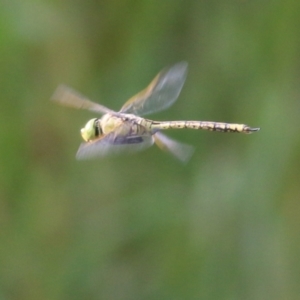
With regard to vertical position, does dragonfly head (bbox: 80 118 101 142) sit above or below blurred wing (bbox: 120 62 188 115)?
below

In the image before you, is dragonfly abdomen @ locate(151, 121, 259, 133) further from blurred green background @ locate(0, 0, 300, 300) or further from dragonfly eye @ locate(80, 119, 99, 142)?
blurred green background @ locate(0, 0, 300, 300)

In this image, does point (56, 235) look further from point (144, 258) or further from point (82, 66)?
point (82, 66)

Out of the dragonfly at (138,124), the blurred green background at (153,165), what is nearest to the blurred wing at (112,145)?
the dragonfly at (138,124)

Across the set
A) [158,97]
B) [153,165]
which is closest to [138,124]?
[158,97]

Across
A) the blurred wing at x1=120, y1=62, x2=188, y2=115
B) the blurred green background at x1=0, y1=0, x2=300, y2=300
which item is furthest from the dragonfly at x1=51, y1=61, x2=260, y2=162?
the blurred green background at x1=0, y1=0, x2=300, y2=300

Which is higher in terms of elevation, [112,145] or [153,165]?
[153,165]

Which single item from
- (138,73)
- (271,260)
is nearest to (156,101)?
(138,73)

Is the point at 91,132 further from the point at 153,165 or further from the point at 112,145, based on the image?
the point at 153,165
